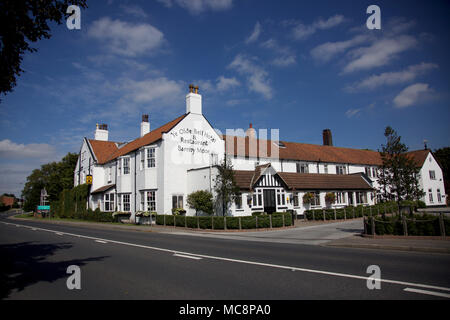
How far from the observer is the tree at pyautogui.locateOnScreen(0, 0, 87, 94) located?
23.4 ft

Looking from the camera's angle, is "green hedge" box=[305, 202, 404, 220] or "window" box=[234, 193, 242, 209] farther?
"green hedge" box=[305, 202, 404, 220]

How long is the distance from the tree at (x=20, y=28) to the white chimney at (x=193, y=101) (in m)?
21.6

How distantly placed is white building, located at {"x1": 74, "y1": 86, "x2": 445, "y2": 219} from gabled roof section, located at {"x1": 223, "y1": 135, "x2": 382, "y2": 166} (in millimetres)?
131

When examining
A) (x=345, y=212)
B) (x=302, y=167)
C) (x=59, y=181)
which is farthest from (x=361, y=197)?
(x=59, y=181)

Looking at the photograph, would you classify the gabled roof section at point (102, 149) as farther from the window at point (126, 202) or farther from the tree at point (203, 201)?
the tree at point (203, 201)

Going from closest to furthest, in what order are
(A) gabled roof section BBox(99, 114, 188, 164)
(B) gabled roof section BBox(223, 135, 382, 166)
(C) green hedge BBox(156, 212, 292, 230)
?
1. (C) green hedge BBox(156, 212, 292, 230)
2. (A) gabled roof section BBox(99, 114, 188, 164)
3. (B) gabled roof section BBox(223, 135, 382, 166)

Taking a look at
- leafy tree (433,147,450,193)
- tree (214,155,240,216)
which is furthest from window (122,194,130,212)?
leafy tree (433,147,450,193)

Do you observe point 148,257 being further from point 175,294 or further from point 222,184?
point 222,184

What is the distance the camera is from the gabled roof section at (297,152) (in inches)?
1359

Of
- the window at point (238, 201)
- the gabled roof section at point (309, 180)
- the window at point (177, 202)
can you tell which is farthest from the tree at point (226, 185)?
the window at point (177, 202)

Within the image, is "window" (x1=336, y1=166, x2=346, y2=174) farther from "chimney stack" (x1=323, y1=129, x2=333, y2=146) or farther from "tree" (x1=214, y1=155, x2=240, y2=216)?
"tree" (x1=214, y1=155, x2=240, y2=216)

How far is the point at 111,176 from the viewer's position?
36.6 m
